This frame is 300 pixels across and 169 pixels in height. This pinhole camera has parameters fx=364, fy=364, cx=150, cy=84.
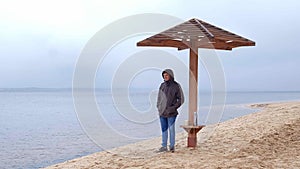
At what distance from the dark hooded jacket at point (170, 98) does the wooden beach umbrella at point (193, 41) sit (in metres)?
0.48

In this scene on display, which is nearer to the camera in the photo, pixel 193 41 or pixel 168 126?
pixel 168 126


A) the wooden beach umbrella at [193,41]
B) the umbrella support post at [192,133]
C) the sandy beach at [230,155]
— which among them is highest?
the wooden beach umbrella at [193,41]

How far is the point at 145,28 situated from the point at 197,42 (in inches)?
41.0

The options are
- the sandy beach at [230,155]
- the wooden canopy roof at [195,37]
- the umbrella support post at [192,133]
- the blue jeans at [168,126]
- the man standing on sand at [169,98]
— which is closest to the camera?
the sandy beach at [230,155]

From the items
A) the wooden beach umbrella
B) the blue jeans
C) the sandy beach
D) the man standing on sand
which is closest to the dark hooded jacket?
the man standing on sand

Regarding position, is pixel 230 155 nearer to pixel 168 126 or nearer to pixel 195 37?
pixel 168 126

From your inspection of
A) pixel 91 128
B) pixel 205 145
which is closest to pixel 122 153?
pixel 205 145

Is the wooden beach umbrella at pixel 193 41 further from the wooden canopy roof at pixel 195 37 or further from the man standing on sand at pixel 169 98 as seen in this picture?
the man standing on sand at pixel 169 98

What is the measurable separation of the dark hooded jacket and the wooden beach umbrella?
48 cm

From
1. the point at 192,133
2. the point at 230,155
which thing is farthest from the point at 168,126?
the point at 230,155

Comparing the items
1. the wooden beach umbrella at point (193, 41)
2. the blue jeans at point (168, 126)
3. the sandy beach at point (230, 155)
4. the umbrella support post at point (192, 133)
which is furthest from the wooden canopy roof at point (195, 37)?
the sandy beach at point (230, 155)

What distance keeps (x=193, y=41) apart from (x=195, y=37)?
0.35 meters

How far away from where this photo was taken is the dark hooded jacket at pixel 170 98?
6.66 m

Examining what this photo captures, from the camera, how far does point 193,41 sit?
7.02 metres
